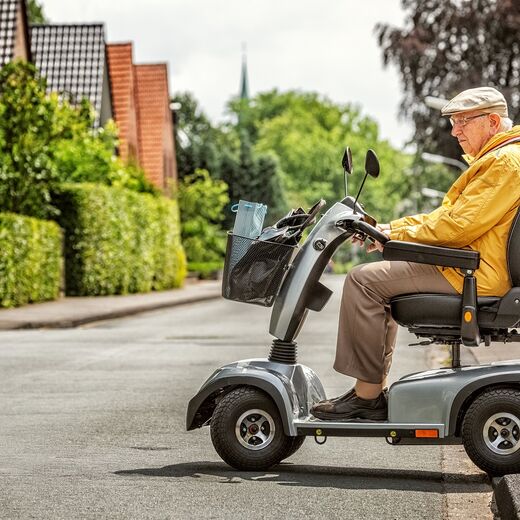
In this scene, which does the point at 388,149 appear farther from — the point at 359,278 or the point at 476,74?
the point at 359,278

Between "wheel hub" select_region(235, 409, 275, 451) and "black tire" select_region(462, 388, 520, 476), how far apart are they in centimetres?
96

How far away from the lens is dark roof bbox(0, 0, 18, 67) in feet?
132

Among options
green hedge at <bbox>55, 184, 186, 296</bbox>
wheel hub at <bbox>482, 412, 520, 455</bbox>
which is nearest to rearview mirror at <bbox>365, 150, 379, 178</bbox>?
wheel hub at <bbox>482, 412, 520, 455</bbox>

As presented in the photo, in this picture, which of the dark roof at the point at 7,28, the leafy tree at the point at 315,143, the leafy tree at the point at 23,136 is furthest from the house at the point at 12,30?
the leafy tree at the point at 315,143

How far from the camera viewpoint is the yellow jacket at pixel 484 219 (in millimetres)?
6395

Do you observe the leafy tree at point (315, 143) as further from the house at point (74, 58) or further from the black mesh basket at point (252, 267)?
the black mesh basket at point (252, 267)

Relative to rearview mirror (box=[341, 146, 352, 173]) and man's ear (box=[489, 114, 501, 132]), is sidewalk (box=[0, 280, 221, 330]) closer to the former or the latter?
rearview mirror (box=[341, 146, 352, 173])

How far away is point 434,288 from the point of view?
6.55 m

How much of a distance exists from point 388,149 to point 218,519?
124467 millimetres

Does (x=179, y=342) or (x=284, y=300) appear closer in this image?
(x=284, y=300)

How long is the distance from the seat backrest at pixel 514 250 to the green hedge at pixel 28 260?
20470mm

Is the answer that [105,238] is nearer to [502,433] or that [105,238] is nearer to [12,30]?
[12,30]

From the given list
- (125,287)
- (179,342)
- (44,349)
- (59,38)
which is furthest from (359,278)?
(59,38)

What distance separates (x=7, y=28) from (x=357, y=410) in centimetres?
3595
